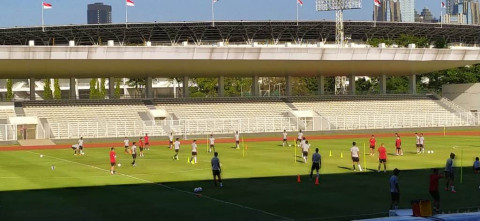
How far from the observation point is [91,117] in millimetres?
80812

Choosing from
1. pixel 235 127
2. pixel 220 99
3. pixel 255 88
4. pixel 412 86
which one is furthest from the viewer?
pixel 412 86

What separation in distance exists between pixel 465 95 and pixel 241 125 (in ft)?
113

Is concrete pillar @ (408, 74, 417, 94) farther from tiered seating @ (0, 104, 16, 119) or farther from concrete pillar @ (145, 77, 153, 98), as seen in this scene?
tiered seating @ (0, 104, 16, 119)

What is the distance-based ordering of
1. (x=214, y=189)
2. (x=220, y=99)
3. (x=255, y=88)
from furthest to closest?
(x=255, y=88) → (x=220, y=99) → (x=214, y=189)

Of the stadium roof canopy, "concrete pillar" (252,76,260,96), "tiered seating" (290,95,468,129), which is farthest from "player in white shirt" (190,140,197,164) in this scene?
the stadium roof canopy

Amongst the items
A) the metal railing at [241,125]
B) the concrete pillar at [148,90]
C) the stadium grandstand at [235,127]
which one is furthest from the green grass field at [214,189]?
the concrete pillar at [148,90]

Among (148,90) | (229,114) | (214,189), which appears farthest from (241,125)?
(214,189)

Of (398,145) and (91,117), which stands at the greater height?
(91,117)

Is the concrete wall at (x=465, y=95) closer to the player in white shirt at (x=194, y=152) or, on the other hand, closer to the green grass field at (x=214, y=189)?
the green grass field at (x=214, y=189)

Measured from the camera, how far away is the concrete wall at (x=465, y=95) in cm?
9519

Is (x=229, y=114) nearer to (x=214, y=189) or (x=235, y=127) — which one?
(x=235, y=127)

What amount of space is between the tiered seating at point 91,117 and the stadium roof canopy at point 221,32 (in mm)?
33041

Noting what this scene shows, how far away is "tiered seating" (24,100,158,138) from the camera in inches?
2894

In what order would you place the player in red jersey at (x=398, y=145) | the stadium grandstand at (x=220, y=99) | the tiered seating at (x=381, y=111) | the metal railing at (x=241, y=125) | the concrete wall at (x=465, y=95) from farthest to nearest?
the concrete wall at (x=465, y=95), the tiered seating at (x=381, y=111), the stadium grandstand at (x=220, y=99), the metal railing at (x=241, y=125), the player in red jersey at (x=398, y=145)
